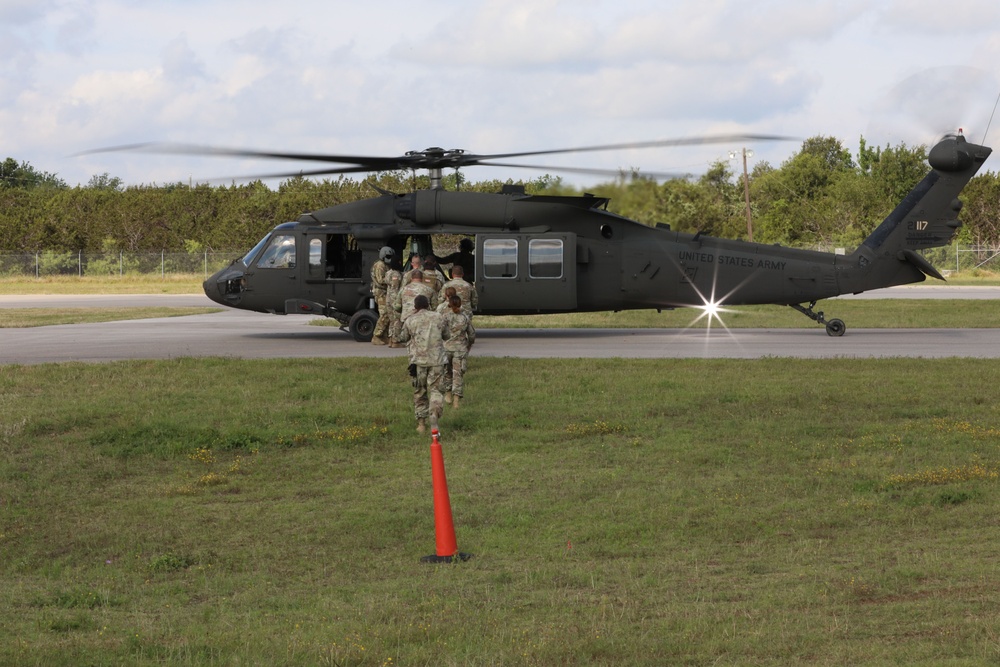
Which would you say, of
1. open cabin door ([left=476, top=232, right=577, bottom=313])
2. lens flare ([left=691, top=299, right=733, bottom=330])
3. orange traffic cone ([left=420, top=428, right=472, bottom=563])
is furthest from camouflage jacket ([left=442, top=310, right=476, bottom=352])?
lens flare ([left=691, top=299, right=733, bottom=330])

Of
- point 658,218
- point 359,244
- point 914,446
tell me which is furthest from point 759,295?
point 914,446

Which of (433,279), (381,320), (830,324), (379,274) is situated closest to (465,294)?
(433,279)

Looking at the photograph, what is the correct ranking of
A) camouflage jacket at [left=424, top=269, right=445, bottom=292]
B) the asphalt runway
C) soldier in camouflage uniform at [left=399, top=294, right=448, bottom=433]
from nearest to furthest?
1. soldier in camouflage uniform at [left=399, top=294, right=448, bottom=433]
2. camouflage jacket at [left=424, top=269, right=445, bottom=292]
3. the asphalt runway

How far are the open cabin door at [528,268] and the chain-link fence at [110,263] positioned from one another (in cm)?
4844

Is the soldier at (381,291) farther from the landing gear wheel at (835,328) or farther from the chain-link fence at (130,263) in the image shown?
the chain-link fence at (130,263)

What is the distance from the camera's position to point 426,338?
13906 millimetres

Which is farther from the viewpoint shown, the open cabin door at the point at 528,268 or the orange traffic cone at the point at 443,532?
the open cabin door at the point at 528,268

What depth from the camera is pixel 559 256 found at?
985 inches

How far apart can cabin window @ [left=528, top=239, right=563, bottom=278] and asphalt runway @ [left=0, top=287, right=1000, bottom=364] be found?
1.60 meters

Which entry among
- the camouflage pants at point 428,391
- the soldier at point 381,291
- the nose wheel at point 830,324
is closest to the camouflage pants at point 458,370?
the camouflage pants at point 428,391

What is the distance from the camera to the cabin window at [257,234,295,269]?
25.8 m

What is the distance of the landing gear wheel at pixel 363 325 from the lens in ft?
83.8

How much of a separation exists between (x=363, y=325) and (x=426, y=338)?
11.9 m

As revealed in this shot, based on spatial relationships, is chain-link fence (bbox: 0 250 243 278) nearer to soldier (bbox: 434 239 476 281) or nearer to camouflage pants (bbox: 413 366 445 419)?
soldier (bbox: 434 239 476 281)
